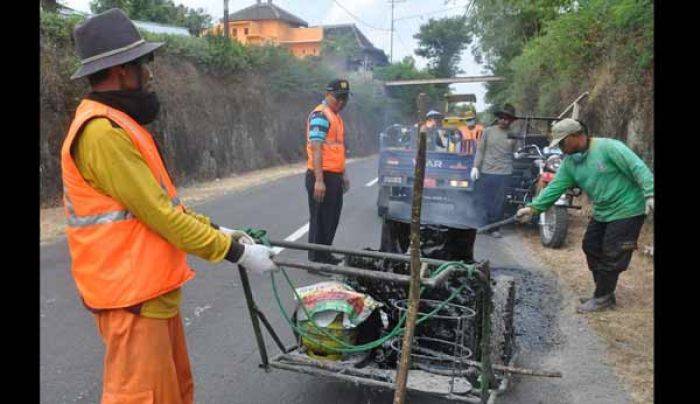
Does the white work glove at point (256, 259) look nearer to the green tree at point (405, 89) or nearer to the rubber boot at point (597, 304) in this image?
the rubber boot at point (597, 304)

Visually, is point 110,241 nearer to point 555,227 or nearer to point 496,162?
point 555,227

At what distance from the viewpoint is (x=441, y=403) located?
12.3ft

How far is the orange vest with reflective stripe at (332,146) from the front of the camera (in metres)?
6.44

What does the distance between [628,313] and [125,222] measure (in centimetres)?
470

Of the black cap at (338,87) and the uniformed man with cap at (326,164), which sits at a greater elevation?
the black cap at (338,87)

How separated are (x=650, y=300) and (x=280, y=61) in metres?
22.3

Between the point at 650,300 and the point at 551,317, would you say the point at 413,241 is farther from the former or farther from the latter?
the point at 650,300

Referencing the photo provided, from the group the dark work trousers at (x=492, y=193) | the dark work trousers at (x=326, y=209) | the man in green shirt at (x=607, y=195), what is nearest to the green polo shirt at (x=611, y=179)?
the man in green shirt at (x=607, y=195)

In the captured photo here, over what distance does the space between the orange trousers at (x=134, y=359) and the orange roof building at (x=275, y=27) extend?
40676 mm

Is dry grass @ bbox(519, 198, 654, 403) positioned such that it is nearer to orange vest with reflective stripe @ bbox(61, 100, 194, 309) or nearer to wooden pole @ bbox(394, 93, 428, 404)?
wooden pole @ bbox(394, 93, 428, 404)

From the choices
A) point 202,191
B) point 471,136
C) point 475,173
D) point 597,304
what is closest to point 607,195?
point 597,304

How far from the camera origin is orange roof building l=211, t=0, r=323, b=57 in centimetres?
4550

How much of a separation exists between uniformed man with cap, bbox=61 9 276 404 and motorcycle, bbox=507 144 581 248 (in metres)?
5.83

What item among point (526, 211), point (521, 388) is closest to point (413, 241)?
point (521, 388)
